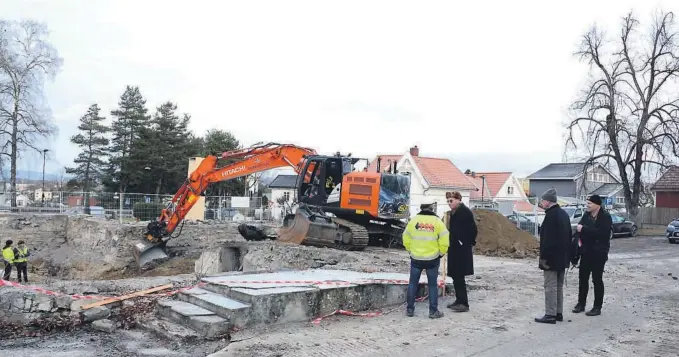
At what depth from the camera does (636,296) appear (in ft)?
32.2

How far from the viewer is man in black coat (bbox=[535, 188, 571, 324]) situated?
7.37 metres

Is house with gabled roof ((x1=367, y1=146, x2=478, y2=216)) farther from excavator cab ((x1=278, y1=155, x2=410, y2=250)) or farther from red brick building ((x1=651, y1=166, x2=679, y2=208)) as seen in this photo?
excavator cab ((x1=278, y1=155, x2=410, y2=250))

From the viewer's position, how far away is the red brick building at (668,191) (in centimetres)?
4341

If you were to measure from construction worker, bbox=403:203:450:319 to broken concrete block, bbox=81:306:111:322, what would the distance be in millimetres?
3841

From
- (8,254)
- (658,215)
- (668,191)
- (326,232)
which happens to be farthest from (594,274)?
(668,191)

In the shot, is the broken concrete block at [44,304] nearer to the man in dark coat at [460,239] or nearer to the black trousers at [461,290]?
the man in dark coat at [460,239]

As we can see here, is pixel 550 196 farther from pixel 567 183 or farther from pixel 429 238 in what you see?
pixel 567 183

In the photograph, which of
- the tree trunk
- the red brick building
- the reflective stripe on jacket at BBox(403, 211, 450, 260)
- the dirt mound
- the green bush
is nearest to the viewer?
the reflective stripe on jacket at BBox(403, 211, 450, 260)

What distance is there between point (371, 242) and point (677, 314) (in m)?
9.63

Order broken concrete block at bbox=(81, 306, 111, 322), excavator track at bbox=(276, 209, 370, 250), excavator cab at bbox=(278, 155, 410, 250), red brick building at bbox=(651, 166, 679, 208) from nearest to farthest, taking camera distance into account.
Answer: broken concrete block at bbox=(81, 306, 111, 322)
excavator track at bbox=(276, 209, 370, 250)
excavator cab at bbox=(278, 155, 410, 250)
red brick building at bbox=(651, 166, 679, 208)

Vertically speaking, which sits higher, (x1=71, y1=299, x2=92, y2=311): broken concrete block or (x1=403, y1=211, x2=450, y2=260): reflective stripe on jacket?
(x1=403, y1=211, x2=450, y2=260): reflective stripe on jacket

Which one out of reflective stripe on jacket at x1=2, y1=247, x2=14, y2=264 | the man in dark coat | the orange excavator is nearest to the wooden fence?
the orange excavator

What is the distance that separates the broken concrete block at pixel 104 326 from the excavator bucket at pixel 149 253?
11681 millimetres

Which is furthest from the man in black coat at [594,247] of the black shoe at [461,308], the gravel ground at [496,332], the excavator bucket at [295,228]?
the excavator bucket at [295,228]
